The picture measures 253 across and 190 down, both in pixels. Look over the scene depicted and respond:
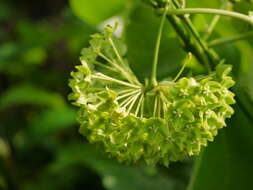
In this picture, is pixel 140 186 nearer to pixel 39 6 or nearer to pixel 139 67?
pixel 139 67

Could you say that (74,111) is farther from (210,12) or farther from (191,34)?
(210,12)

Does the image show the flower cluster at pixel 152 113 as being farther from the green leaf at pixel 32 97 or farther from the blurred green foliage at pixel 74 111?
the green leaf at pixel 32 97

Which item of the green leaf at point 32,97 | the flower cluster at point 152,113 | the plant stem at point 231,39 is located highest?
the plant stem at point 231,39

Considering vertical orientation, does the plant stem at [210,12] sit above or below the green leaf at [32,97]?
above

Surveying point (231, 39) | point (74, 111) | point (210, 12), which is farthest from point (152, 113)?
point (74, 111)

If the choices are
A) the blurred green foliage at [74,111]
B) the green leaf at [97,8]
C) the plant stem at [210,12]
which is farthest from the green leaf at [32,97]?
the plant stem at [210,12]

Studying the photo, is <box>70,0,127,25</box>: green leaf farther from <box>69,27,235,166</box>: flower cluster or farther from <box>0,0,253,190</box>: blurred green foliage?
<box>69,27,235,166</box>: flower cluster

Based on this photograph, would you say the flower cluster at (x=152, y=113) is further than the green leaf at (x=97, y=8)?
No
